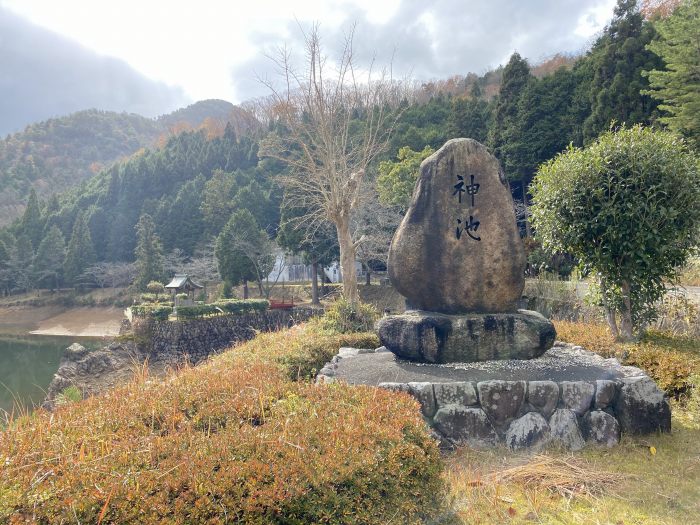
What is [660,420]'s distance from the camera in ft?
14.6

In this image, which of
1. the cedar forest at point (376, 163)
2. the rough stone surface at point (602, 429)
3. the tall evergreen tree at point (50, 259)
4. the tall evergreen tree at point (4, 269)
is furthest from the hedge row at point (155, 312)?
the tall evergreen tree at point (4, 269)

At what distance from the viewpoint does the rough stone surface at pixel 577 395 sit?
14.8 feet

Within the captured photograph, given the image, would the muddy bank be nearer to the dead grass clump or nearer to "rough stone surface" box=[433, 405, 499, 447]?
"rough stone surface" box=[433, 405, 499, 447]

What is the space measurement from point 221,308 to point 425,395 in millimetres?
18413

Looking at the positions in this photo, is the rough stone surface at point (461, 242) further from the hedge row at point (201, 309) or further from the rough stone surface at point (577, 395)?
the hedge row at point (201, 309)

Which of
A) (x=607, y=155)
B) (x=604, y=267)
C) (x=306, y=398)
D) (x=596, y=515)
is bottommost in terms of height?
A: (x=596, y=515)

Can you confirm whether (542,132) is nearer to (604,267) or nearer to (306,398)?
(604,267)

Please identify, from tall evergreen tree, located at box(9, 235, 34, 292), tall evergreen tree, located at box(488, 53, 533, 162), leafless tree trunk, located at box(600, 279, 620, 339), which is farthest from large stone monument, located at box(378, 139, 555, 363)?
tall evergreen tree, located at box(9, 235, 34, 292)

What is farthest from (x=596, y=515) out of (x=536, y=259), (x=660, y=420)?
(x=536, y=259)

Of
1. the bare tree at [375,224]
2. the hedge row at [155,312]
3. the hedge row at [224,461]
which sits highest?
the bare tree at [375,224]

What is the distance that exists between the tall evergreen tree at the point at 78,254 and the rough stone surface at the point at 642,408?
39568 mm

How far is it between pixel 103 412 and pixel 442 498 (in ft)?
7.29

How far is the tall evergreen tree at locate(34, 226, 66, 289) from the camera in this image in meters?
36.5

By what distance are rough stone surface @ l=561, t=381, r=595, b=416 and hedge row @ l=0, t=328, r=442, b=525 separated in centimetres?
199
